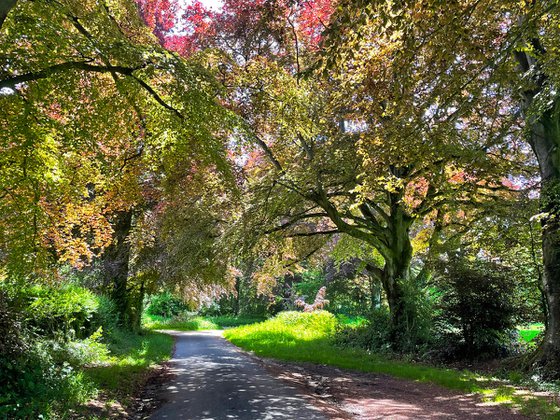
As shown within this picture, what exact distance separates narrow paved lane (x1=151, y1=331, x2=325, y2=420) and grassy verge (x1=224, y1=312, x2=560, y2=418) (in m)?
2.59

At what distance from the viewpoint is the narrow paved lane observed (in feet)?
21.8

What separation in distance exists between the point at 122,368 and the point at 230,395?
3.34 metres

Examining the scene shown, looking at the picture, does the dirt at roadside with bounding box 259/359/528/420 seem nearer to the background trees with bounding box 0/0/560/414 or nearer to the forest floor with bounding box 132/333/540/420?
the forest floor with bounding box 132/333/540/420

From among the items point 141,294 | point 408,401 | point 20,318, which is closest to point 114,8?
point 20,318

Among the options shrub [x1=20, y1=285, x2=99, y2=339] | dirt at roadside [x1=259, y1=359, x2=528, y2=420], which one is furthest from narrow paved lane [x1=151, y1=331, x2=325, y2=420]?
shrub [x1=20, y1=285, x2=99, y2=339]

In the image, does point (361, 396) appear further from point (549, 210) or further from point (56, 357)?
point (56, 357)

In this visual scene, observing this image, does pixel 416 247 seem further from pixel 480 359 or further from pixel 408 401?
pixel 408 401

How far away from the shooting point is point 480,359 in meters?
11.8

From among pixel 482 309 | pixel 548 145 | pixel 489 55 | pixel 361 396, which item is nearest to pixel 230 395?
pixel 361 396

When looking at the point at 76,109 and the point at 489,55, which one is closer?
the point at 76,109

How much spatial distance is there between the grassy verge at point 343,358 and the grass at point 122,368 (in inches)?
164

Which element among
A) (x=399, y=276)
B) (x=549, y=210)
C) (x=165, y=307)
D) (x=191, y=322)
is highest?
(x=549, y=210)

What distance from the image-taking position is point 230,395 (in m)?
7.96

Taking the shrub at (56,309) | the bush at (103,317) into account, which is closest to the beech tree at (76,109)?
the shrub at (56,309)
